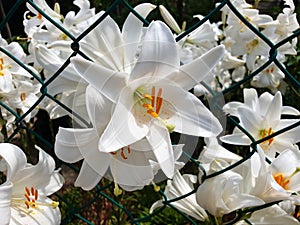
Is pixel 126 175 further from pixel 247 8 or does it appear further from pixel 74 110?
pixel 247 8

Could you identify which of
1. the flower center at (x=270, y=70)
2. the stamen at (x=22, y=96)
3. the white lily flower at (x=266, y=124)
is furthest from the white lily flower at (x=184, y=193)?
the flower center at (x=270, y=70)

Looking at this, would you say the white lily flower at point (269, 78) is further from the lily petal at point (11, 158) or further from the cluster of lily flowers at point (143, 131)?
the lily petal at point (11, 158)

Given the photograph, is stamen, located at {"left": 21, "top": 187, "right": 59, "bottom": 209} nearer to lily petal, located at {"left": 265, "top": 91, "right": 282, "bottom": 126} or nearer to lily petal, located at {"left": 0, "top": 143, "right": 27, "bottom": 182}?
lily petal, located at {"left": 0, "top": 143, "right": 27, "bottom": 182}

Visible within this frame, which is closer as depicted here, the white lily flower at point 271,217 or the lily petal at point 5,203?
the lily petal at point 5,203

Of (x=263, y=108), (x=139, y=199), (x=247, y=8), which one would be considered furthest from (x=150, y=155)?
(x=139, y=199)

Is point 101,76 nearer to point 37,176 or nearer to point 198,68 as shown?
point 198,68

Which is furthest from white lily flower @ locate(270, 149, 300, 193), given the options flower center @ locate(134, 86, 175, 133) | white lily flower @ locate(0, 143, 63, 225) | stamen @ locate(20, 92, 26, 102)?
stamen @ locate(20, 92, 26, 102)

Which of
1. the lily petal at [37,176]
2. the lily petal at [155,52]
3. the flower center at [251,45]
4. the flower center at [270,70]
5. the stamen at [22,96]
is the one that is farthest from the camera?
the flower center at [270,70]

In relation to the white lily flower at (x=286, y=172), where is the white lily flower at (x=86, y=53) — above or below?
above
